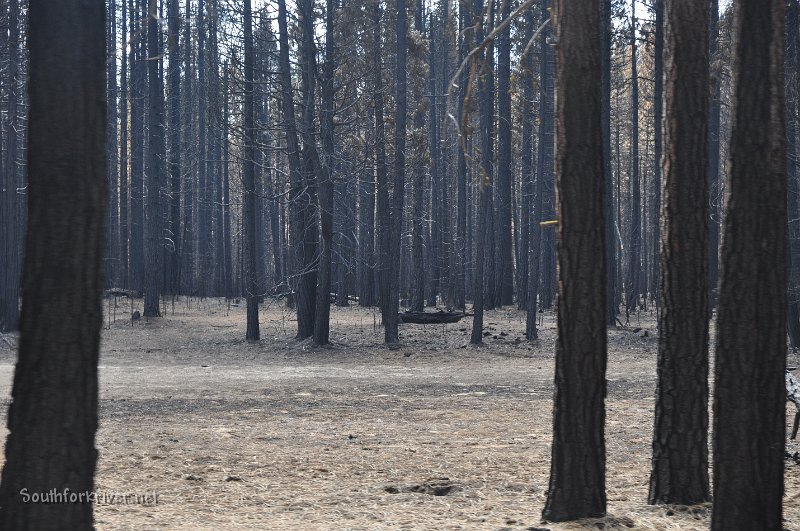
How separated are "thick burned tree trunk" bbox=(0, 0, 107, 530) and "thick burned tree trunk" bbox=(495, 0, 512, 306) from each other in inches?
801

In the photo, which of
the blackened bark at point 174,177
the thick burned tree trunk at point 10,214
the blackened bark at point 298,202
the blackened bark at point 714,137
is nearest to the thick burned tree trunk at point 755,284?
the blackened bark at point 714,137

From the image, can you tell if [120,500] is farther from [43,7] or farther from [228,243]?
[228,243]

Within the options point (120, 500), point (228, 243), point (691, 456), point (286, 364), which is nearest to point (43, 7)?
point (120, 500)

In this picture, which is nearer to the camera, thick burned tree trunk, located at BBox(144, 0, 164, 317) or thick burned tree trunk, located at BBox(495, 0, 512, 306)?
thick burned tree trunk, located at BBox(495, 0, 512, 306)

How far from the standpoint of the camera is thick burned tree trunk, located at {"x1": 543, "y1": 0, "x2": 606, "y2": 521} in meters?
5.91

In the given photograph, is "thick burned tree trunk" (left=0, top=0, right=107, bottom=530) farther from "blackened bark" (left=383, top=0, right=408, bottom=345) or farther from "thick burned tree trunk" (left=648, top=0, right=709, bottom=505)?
"blackened bark" (left=383, top=0, right=408, bottom=345)

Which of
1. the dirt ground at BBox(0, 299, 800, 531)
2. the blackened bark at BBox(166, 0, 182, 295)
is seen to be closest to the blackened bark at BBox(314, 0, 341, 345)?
the dirt ground at BBox(0, 299, 800, 531)

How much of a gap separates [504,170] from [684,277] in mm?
22898

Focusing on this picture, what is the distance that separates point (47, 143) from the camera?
12.7ft

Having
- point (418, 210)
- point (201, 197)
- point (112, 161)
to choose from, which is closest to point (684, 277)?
point (418, 210)

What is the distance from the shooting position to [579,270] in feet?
19.5

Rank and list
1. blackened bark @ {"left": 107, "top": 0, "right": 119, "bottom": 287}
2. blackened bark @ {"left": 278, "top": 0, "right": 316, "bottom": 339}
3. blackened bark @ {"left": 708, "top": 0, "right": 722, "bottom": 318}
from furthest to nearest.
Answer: blackened bark @ {"left": 107, "top": 0, "right": 119, "bottom": 287}
blackened bark @ {"left": 708, "top": 0, "right": 722, "bottom": 318}
blackened bark @ {"left": 278, "top": 0, "right": 316, "bottom": 339}

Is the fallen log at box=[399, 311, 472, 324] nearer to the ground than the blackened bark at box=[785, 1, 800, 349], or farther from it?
nearer to the ground

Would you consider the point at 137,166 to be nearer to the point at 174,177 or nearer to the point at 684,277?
the point at 174,177
